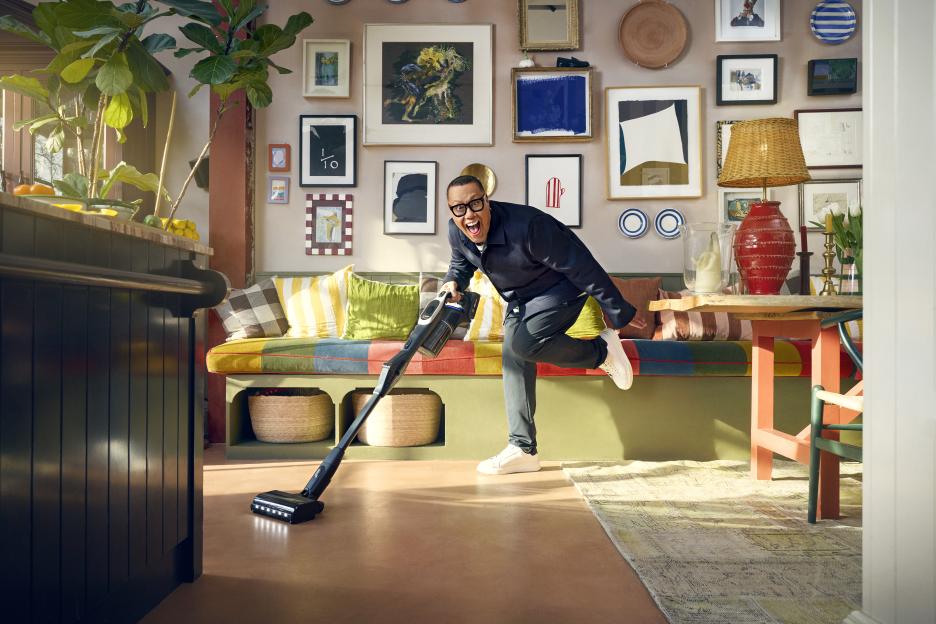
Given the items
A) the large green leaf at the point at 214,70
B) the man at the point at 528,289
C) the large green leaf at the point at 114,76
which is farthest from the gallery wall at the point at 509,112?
the large green leaf at the point at 114,76

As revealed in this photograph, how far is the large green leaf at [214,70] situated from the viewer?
2545 millimetres

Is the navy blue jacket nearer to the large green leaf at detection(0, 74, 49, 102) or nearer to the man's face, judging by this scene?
the man's face

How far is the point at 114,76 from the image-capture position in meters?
1.95

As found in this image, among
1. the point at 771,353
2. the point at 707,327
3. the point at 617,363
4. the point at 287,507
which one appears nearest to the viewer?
the point at 287,507

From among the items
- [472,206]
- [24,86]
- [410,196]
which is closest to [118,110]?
[24,86]

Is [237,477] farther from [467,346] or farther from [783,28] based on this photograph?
[783,28]

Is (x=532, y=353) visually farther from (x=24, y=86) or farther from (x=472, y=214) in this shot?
(x=24, y=86)

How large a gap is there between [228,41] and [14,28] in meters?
0.76

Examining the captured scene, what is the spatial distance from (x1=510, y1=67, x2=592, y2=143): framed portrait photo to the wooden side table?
187 centimetres

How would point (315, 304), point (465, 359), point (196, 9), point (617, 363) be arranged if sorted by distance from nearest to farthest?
point (196, 9), point (617, 363), point (465, 359), point (315, 304)

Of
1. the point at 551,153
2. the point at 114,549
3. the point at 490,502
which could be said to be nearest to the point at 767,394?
the point at 490,502

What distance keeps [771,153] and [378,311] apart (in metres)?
2.02

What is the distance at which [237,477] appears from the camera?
298 centimetres

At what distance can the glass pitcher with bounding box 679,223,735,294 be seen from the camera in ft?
7.56
